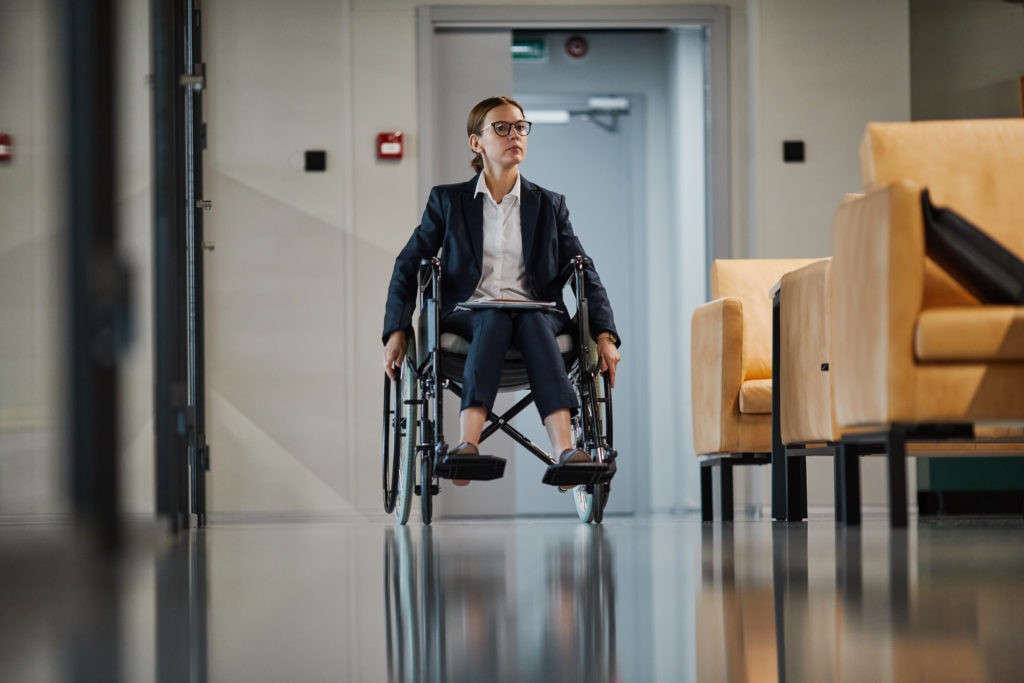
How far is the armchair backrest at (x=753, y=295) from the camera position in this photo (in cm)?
387

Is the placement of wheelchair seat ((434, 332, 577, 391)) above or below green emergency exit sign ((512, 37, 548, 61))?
below

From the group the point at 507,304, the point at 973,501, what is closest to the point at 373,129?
the point at 507,304

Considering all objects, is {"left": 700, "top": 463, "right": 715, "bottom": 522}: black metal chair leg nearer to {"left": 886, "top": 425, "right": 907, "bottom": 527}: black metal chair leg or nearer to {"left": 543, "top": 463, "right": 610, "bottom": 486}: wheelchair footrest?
{"left": 543, "top": 463, "right": 610, "bottom": 486}: wheelchair footrest

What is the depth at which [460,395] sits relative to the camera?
3.08 metres

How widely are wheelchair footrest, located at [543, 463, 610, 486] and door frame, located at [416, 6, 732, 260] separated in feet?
10.2

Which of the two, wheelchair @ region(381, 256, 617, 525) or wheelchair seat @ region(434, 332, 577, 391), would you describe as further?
wheelchair seat @ region(434, 332, 577, 391)

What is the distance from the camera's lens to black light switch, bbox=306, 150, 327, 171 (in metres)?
5.58

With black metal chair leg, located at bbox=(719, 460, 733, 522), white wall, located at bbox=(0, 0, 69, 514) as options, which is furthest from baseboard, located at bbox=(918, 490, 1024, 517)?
white wall, located at bbox=(0, 0, 69, 514)

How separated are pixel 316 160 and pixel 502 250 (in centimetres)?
244

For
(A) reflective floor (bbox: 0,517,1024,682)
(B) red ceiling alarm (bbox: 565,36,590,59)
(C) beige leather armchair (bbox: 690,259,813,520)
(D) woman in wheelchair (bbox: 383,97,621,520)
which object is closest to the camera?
(A) reflective floor (bbox: 0,517,1024,682)

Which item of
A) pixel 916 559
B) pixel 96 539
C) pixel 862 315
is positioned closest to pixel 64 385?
pixel 96 539

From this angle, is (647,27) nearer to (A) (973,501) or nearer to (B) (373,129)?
(B) (373,129)

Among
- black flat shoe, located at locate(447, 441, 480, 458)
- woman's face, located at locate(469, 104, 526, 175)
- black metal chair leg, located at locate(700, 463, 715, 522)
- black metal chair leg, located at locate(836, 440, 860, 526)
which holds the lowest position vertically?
black metal chair leg, located at locate(700, 463, 715, 522)

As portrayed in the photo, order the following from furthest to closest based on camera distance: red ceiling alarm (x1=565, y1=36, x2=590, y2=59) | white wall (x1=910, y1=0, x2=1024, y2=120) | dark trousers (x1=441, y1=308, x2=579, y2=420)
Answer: red ceiling alarm (x1=565, y1=36, x2=590, y2=59) < white wall (x1=910, y1=0, x2=1024, y2=120) < dark trousers (x1=441, y1=308, x2=579, y2=420)
